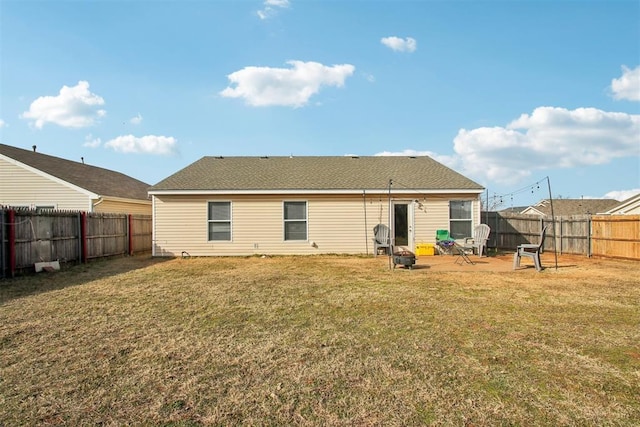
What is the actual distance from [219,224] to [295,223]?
2814 millimetres

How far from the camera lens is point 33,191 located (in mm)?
15156

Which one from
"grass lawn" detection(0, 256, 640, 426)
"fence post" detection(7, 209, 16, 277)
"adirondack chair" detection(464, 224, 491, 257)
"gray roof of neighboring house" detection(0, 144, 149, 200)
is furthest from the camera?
"gray roof of neighboring house" detection(0, 144, 149, 200)

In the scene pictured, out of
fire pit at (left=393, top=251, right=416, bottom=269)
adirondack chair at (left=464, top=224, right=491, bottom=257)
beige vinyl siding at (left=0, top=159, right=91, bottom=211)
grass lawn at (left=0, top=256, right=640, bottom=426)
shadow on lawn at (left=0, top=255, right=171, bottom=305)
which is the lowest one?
shadow on lawn at (left=0, top=255, right=171, bottom=305)

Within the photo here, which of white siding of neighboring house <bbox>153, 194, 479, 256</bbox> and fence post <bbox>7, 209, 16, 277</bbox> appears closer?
fence post <bbox>7, 209, 16, 277</bbox>

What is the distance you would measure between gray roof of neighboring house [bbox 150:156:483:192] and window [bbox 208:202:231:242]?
0.81m

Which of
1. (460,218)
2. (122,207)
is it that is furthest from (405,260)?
(122,207)

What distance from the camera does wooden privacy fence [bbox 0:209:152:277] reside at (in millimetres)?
8836

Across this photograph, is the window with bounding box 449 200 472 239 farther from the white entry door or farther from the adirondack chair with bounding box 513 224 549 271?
the adirondack chair with bounding box 513 224 549 271

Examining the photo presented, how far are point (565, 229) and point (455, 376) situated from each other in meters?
13.5

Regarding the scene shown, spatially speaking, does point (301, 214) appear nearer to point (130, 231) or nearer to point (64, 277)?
point (130, 231)

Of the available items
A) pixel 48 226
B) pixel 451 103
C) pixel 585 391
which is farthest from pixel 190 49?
pixel 585 391

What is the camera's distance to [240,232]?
520 inches

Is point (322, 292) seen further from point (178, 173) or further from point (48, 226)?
point (178, 173)

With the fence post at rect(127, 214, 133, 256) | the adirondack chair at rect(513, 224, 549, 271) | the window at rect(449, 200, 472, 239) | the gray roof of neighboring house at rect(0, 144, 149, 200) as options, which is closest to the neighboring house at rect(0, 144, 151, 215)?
the gray roof of neighboring house at rect(0, 144, 149, 200)
